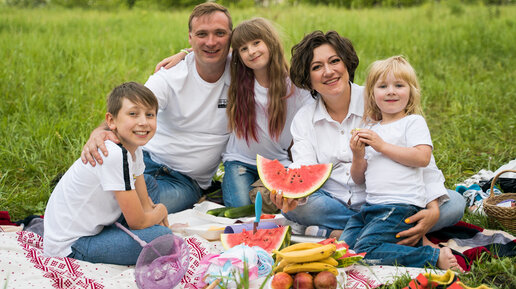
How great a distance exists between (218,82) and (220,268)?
81.0 inches

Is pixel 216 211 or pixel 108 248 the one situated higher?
pixel 108 248

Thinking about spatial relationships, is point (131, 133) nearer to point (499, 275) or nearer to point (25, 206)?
point (25, 206)

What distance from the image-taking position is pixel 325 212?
377cm

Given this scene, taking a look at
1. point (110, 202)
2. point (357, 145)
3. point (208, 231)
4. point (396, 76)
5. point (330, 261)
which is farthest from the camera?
point (208, 231)

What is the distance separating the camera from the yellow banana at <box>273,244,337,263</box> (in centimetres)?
271

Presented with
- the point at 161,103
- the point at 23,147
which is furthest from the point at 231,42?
the point at 23,147

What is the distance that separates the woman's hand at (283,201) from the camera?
11.5 feet

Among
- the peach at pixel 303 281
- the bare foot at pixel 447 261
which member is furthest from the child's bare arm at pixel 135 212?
the bare foot at pixel 447 261

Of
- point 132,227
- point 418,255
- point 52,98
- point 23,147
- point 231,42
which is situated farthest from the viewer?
point 52,98

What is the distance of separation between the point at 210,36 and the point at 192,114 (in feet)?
2.37

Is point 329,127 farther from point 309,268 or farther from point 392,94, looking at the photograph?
point 309,268

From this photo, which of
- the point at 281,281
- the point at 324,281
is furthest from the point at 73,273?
the point at 324,281

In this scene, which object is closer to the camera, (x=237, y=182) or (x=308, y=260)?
(x=308, y=260)

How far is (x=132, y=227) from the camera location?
3359mm
